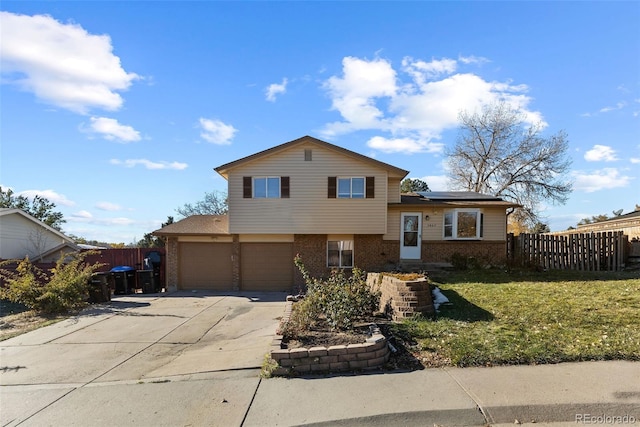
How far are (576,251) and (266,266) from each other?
1300cm

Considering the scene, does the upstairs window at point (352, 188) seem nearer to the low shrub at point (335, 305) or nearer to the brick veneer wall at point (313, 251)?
the brick veneer wall at point (313, 251)

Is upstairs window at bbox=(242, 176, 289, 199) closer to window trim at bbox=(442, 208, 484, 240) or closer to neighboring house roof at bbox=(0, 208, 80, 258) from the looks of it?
window trim at bbox=(442, 208, 484, 240)

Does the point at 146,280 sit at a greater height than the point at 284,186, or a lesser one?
lesser

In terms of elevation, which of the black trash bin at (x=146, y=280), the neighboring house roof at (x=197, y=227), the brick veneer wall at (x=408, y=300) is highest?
the neighboring house roof at (x=197, y=227)

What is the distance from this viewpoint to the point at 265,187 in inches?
664

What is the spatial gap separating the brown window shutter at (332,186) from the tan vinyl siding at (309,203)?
0.59 feet

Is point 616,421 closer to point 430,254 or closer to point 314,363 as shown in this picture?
point 314,363

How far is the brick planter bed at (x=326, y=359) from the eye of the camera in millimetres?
4887

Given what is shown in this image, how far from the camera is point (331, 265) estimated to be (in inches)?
683

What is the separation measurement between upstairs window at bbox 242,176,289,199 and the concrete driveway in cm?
711

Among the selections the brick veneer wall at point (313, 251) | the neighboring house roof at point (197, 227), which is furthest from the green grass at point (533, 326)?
the neighboring house roof at point (197, 227)

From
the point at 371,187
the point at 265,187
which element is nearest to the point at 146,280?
the point at 265,187

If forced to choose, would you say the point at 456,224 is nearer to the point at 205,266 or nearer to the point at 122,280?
the point at 205,266

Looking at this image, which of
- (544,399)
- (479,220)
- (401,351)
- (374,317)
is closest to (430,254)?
(479,220)
